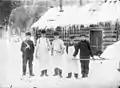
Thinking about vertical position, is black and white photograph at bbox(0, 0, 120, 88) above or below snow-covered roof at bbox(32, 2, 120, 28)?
below

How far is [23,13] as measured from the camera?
3424 millimetres

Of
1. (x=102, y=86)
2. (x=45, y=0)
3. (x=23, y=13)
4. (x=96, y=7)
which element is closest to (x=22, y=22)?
(x=23, y=13)

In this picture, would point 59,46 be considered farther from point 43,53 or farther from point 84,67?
point 84,67

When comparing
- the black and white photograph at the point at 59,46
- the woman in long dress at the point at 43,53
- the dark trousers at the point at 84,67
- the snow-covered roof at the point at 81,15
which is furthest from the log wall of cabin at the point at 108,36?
the woman in long dress at the point at 43,53

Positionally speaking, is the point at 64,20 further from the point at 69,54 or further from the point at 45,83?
the point at 45,83

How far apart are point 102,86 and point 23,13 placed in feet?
3.68

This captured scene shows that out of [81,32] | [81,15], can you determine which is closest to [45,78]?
[81,32]

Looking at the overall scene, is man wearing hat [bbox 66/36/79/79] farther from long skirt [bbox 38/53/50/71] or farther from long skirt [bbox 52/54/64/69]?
long skirt [bbox 38/53/50/71]

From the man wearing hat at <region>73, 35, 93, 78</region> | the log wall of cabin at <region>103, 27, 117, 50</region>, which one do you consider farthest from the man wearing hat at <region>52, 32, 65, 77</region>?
the log wall of cabin at <region>103, 27, 117, 50</region>

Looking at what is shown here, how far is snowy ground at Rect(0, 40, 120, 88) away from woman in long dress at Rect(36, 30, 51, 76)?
0.06m

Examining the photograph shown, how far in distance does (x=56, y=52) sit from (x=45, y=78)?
11.6 inches

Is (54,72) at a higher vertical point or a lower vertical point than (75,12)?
lower

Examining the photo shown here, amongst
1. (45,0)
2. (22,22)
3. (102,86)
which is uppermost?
(45,0)

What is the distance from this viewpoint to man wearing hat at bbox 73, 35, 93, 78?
3.37 m
